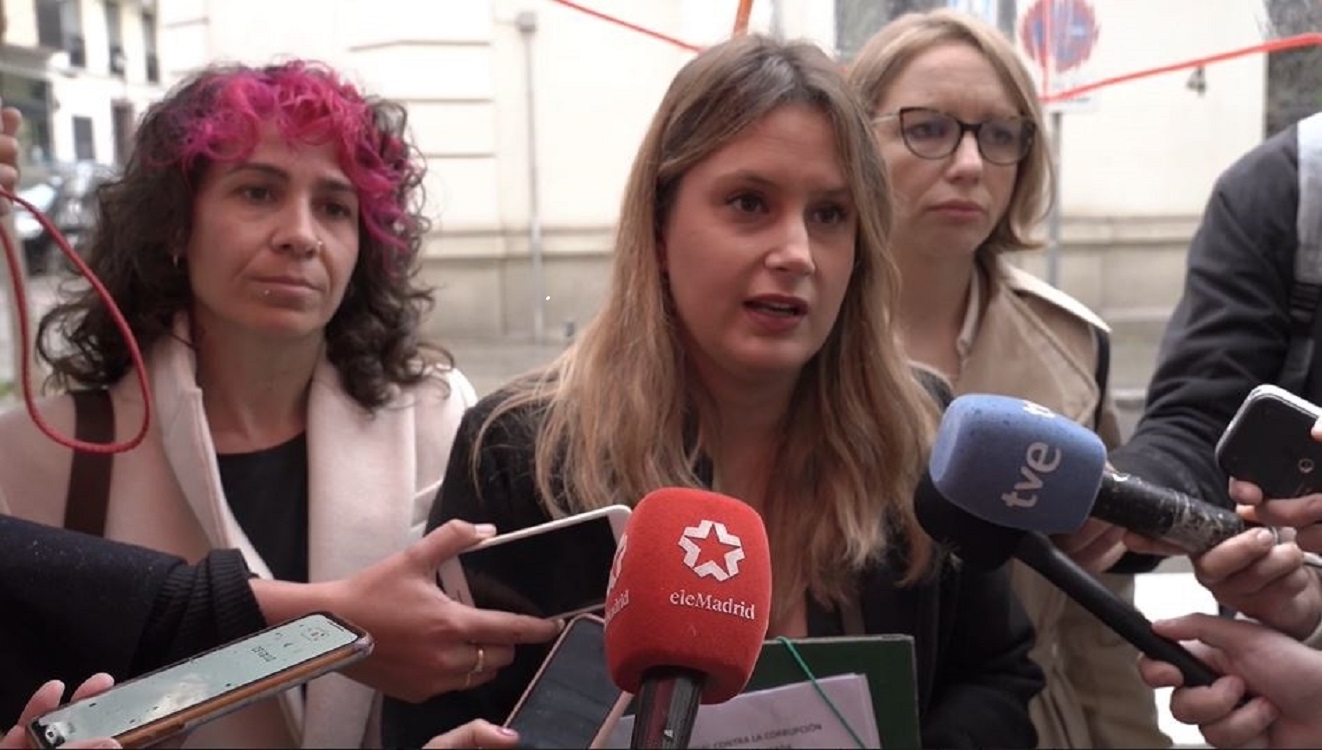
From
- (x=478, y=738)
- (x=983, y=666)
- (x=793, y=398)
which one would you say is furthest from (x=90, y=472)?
(x=983, y=666)

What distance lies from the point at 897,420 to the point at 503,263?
2.08 feet

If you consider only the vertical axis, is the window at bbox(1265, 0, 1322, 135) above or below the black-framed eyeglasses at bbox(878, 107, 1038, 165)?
above

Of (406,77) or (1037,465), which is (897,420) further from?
(406,77)

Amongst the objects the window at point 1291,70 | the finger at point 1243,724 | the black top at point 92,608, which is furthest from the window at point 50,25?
the finger at point 1243,724

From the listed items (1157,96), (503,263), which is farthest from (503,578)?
(1157,96)

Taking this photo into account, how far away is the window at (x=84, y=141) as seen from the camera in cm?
185

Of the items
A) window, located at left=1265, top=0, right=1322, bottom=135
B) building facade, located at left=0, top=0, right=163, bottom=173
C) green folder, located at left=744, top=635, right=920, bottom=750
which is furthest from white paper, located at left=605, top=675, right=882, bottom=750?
building facade, located at left=0, top=0, right=163, bottom=173

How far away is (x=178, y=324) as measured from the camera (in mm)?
1763

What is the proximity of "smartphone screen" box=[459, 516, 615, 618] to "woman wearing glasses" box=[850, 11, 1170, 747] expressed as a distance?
746 mm

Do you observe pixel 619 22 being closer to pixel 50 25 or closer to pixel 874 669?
pixel 50 25

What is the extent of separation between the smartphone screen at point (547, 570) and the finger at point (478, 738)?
0.18m

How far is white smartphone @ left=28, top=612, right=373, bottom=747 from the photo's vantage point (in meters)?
0.89

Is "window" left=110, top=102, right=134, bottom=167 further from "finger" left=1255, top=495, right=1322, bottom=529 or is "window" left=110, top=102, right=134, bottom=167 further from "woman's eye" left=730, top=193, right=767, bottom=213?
"finger" left=1255, top=495, right=1322, bottom=529

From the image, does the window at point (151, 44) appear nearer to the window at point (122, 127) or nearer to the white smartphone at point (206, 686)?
the window at point (122, 127)
